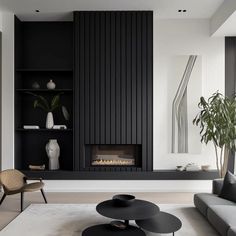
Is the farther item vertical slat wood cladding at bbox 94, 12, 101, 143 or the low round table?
vertical slat wood cladding at bbox 94, 12, 101, 143

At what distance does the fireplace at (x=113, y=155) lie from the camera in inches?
195

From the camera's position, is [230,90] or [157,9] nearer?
[157,9]

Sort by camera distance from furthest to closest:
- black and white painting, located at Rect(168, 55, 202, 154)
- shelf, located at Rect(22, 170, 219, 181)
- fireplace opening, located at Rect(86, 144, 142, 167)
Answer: black and white painting, located at Rect(168, 55, 202, 154) < fireplace opening, located at Rect(86, 144, 142, 167) < shelf, located at Rect(22, 170, 219, 181)

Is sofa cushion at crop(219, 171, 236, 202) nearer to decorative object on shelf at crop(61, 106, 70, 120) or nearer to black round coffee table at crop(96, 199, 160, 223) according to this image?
black round coffee table at crop(96, 199, 160, 223)

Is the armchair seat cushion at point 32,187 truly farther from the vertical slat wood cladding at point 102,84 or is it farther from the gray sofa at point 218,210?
the gray sofa at point 218,210

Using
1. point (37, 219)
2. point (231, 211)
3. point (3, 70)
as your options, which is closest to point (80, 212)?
point (37, 219)

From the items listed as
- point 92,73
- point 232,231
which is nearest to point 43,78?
point 92,73

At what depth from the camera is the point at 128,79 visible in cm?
480

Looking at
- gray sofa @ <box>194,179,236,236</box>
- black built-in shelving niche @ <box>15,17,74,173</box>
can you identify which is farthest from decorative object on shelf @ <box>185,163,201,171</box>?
black built-in shelving niche @ <box>15,17,74,173</box>

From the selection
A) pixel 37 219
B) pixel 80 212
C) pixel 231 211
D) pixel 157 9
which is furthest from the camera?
pixel 157 9

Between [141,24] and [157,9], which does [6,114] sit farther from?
[157,9]

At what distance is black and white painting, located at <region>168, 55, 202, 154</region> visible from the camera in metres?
5.08

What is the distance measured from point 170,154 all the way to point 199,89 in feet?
4.42

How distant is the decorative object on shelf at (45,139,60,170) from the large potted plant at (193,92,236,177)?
2598 mm
